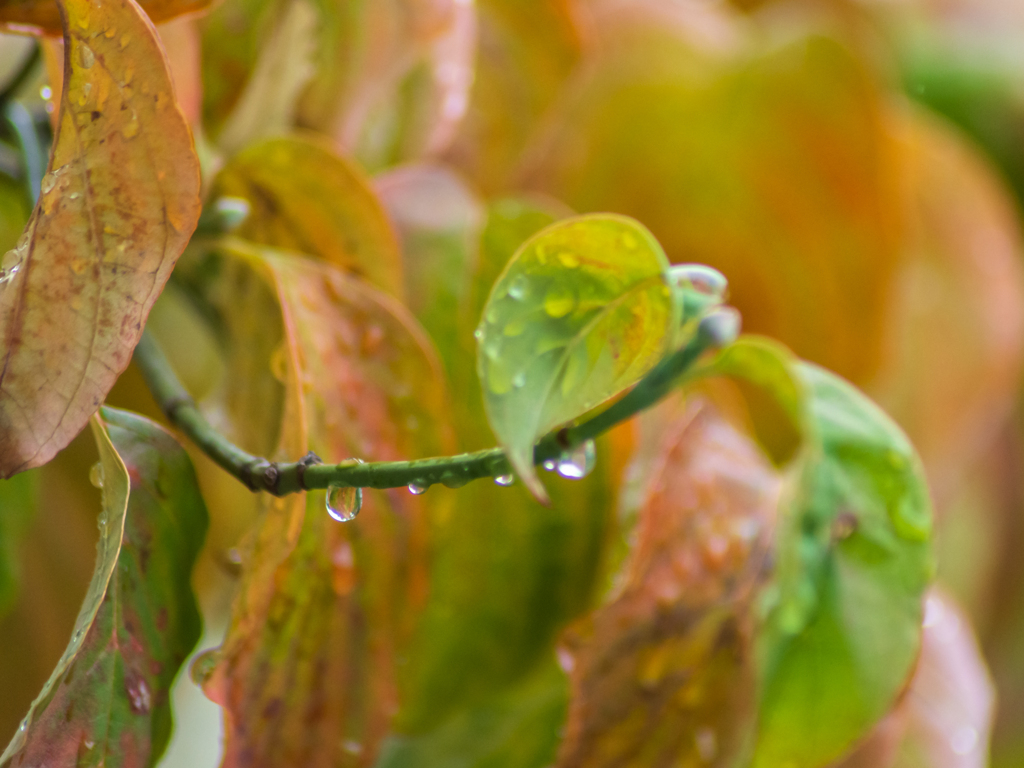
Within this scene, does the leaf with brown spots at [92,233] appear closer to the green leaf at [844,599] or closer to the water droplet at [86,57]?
the water droplet at [86,57]

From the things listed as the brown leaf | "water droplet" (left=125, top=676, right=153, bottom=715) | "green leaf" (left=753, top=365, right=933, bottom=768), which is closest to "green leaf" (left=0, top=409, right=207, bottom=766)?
"water droplet" (left=125, top=676, right=153, bottom=715)

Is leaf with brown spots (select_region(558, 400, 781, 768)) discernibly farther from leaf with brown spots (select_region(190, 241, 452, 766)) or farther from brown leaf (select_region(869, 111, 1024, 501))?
brown leaf (select_region(869, 111, 1024, 501))

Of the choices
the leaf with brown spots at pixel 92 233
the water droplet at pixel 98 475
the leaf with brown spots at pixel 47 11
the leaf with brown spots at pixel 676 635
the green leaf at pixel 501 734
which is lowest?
the green leaf at pixel 501 734

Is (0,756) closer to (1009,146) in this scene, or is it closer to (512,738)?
(512,738)

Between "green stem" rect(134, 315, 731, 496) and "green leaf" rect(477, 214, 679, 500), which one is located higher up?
"green leaf" rect(477, 214, 679, 500)

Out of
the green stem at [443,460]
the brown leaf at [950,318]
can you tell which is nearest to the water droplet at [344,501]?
the green stem at [443,460]

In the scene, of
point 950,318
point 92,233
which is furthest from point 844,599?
point 950,318

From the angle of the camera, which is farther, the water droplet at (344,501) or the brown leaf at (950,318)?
the brown leaf at (950,318)
